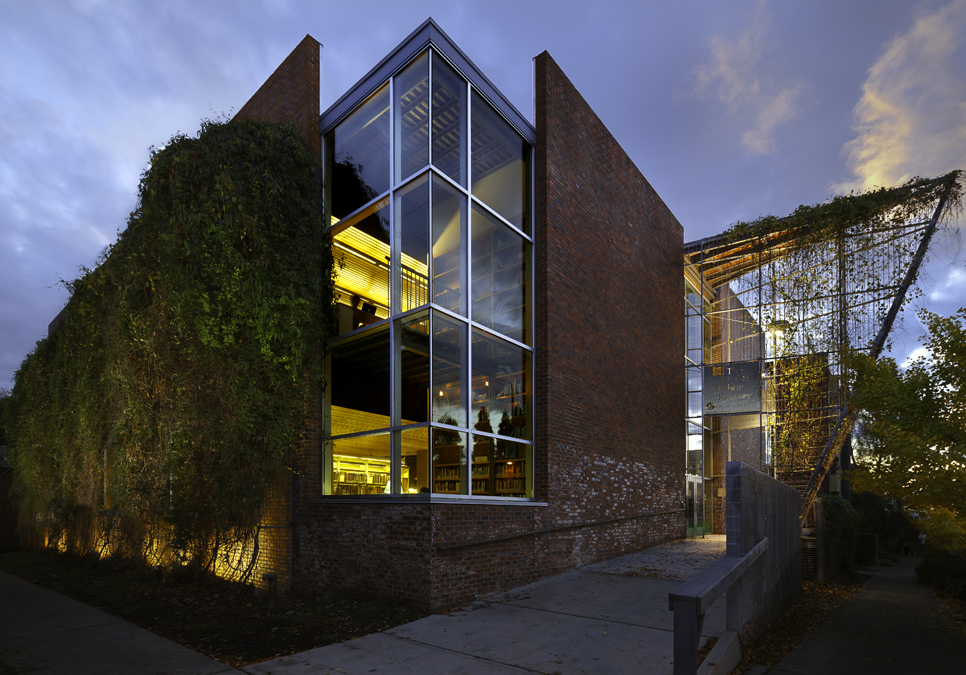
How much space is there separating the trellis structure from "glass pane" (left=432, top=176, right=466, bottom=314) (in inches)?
402

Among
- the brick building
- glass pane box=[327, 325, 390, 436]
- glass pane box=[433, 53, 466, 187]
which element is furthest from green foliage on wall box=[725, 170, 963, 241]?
glass pane box=[327, 325, 390, 436]

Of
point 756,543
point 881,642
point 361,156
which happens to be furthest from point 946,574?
point 361,156

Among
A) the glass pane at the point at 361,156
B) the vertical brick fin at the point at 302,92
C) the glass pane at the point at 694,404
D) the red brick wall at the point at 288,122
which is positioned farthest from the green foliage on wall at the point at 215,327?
the glass pane at the point at 694,404

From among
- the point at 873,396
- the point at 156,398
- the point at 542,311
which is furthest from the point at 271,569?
the point at 873,396

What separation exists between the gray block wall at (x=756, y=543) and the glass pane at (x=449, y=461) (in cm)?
369

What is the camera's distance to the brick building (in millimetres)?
8422

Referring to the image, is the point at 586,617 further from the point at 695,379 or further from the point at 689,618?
the point at 695,379

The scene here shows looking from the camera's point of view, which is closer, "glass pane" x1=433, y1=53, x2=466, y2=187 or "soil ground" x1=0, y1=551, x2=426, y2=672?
"soil ground" x1=0, y1=551, x2=426, y2=672

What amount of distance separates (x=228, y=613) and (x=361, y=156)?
7275 mm

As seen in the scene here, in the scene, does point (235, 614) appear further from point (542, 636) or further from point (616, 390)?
point (616, 390)

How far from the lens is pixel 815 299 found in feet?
53.8

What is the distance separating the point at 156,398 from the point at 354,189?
4776 millimetres

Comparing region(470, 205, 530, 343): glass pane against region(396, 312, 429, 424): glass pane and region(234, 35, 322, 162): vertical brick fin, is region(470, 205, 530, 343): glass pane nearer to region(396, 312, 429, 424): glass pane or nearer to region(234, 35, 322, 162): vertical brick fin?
region(396, 312, 429, 424): glass pane

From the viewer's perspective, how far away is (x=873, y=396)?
967 cm
